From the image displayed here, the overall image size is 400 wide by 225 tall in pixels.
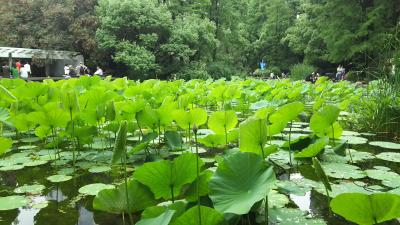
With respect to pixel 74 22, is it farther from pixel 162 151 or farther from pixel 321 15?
pixel 162 151

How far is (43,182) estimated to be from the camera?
1.89m

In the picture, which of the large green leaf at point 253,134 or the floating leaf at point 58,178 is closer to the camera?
the large green leaf at point 253,134

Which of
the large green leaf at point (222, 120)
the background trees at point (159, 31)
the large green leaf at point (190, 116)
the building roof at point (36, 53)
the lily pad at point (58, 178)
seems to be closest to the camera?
the lily pad at point (58, 178)

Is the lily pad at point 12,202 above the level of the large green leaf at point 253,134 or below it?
below

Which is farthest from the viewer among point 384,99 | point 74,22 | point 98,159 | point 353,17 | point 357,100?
point 74,22

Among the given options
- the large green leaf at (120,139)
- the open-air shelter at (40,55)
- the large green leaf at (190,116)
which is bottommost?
the large green leaf at (190,116)

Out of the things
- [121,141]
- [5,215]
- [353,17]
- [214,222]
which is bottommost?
[5,215]

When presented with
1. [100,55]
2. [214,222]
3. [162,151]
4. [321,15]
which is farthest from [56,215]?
[100,55]

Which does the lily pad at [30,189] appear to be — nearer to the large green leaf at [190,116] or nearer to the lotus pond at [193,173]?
the lotus pond at [193,173]

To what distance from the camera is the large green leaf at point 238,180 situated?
3.34 ft

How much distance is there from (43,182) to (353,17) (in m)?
14.3

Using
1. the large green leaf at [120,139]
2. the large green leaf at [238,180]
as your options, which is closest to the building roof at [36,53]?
the large green leaf at [120,139]

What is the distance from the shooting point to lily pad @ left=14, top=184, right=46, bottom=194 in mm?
1724

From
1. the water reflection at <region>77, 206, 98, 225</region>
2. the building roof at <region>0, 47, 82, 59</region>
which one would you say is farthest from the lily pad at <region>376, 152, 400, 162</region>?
the building roof at <region>0, 47, 82, 59</region>
